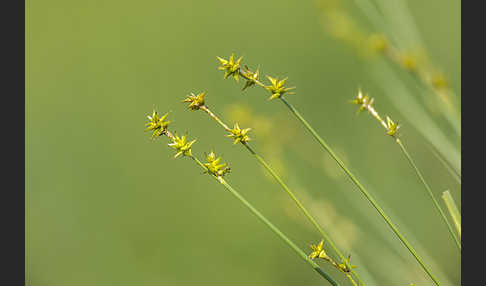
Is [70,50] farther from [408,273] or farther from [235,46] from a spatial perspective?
[408,273]

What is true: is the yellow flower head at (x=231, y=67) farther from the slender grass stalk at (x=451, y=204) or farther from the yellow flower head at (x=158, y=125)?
the slender grass stalk at (x=451, y=204)

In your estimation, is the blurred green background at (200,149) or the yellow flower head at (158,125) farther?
the blurred green background at (200,149)

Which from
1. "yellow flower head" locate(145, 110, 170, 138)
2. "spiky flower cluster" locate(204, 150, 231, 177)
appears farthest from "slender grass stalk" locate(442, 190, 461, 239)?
"yellow flower head" locate(145, 110, 170, 138)

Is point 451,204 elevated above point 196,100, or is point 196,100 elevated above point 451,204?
point 196,100

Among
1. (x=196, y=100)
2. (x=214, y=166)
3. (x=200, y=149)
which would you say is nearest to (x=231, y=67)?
(x=196, y=100)

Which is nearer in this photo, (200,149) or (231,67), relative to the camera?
(231,67)

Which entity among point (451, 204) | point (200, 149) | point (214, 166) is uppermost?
point (200, 149)

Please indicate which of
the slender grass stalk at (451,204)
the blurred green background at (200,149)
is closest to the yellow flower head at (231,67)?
the slender grass stalk at (451,204)

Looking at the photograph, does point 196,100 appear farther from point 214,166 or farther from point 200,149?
point 200,149
